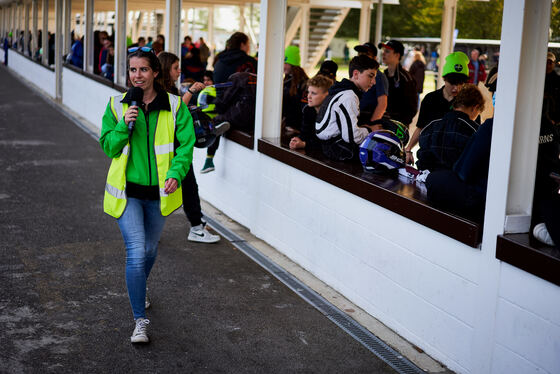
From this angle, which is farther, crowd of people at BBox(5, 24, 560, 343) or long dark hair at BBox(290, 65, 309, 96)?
long dark hair at BBox(290, 65, 309, 96)

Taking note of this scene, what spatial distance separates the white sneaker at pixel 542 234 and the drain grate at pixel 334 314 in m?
1.07

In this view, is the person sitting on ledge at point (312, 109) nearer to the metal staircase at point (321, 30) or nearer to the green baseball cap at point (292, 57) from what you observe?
the green baseball cap at point (292, 57)

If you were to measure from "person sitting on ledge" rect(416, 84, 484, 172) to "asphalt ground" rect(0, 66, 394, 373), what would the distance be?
52.9 inches

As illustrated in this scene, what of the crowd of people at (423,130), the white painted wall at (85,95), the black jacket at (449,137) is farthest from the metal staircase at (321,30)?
the black jacket at (449,137)

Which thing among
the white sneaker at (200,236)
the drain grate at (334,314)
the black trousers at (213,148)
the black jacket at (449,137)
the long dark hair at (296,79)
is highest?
the long dark hair at (296,79)

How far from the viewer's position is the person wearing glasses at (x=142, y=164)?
435 cm

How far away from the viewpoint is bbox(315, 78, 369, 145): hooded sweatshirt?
5699 millimetres

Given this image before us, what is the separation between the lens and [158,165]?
442 cm

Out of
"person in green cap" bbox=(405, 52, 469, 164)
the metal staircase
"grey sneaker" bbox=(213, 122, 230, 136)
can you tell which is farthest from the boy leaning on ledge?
the metal staircase

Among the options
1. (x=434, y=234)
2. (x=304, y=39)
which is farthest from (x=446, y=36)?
(x=434, y=234)

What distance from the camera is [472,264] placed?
13.2ft

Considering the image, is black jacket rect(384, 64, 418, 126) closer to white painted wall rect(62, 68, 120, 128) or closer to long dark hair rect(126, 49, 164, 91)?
long dark hair rect(126, 49, 164, 91)

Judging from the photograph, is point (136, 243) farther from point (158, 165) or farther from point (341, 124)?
point (341, 124)

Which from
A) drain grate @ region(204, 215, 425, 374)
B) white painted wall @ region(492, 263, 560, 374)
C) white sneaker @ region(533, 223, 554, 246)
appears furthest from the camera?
drain grate @ region(204, 215, 425, 374)
